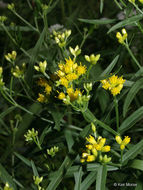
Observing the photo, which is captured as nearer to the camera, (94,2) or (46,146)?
(46,146)

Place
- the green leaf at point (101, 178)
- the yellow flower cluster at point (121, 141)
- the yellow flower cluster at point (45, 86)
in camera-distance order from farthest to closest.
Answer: the yellow flower cluster at point (45, 86) → the yellow flower cluster at point (121, 141) → the green leaf at point (101, 178)

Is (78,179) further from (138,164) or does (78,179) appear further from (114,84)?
(114,84)

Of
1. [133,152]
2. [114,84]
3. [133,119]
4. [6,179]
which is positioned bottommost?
[6,179]

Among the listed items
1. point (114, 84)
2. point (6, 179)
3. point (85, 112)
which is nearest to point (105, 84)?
point (114, 84)

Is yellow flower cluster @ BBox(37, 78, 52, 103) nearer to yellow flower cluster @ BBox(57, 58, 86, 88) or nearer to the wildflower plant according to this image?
the wildflower plant

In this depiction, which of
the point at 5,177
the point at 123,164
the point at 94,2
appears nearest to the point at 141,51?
the point at 123,164

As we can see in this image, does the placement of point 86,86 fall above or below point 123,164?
above

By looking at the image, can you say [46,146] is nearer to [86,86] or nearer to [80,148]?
[80,148]

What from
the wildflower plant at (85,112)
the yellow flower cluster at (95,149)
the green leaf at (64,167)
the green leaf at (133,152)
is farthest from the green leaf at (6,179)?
the green leaf at (133,152)

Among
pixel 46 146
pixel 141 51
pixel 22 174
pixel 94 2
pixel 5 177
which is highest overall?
pixel 94 2

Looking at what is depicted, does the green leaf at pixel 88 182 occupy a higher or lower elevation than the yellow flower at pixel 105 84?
lower

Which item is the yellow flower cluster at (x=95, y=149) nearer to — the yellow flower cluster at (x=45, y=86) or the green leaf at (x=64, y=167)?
the green leaf at (x=64, y=167)
